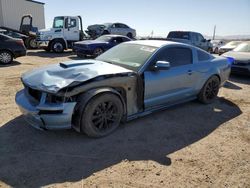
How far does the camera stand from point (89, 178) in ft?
10.4

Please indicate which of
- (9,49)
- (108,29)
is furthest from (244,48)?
(108,29)

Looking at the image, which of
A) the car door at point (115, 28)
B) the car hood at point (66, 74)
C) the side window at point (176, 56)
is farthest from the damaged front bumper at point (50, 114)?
the car door at point (115, 28)

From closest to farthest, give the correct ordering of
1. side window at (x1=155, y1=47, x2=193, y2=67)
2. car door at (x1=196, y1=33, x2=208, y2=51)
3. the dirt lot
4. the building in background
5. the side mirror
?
the dirt lot < the side mirror < side window at (x1=155, y1=47, x2=193, y2=67) < car door at (x1=196, y1=33, x2=208, y2=51) < the building in background

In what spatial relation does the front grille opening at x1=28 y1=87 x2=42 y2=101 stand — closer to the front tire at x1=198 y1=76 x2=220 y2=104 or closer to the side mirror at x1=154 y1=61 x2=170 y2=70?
the side mirror at x1=154 y1=61 x2=170 y2=70

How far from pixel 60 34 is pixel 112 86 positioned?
43.6ft

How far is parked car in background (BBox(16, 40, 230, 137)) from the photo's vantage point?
3763 millimetres

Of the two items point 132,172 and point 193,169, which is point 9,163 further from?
point 193,169

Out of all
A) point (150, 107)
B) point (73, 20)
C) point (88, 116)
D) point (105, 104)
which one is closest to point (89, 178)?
point (88, 116)

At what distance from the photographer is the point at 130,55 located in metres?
5.05

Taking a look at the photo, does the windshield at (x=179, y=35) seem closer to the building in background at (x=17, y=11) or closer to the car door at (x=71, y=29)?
the car door at (x=71, y=29)

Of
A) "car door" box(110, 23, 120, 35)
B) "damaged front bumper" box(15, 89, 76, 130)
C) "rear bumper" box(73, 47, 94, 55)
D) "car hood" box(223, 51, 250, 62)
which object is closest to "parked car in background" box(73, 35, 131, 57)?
"rear bumper" box(73, 47, 94, 55)

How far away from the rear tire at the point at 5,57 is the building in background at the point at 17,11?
15856 millimetres

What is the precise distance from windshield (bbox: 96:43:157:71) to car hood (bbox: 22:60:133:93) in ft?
0.93

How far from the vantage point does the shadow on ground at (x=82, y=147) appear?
3.22 metres
